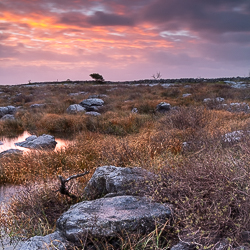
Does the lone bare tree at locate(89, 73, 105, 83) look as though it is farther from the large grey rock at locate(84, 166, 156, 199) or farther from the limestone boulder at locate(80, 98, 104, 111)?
the large grey rock at locate(84, 166, 156, 199)

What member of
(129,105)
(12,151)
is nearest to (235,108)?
(129,105)

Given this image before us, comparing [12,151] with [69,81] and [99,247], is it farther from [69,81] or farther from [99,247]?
[69,81]

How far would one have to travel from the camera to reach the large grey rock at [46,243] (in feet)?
10.6

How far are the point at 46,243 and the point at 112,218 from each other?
0.80 m

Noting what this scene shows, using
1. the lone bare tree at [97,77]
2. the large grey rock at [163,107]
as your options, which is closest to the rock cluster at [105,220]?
the large grey rock at [163,107]

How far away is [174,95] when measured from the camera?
24.9 meters

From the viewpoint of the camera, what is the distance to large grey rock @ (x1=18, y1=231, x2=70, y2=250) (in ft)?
10.6

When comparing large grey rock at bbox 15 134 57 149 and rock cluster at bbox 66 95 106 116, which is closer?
large grey rock at bbox 15 134 57 149

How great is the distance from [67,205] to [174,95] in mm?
20959

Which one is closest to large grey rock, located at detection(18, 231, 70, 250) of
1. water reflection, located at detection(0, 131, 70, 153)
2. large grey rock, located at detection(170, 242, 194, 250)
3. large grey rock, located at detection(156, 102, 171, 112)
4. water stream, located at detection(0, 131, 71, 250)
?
water stream, located at detection(0, 131, 71, 250)

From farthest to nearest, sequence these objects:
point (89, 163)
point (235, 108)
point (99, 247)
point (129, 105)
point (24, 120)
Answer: point (129, 105) → point (24, 120) → point (235, 108) → point (89, 163) → point (99, 247)

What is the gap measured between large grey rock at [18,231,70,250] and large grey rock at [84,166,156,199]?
3.71 ft

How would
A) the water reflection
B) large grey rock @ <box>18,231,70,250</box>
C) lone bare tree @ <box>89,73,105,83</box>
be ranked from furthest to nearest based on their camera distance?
lone bare tree @ <box>89,73,105,83</box>, the water reflection, large grey rock @ <box>18,231,70,250</box>

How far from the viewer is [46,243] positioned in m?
3.30
